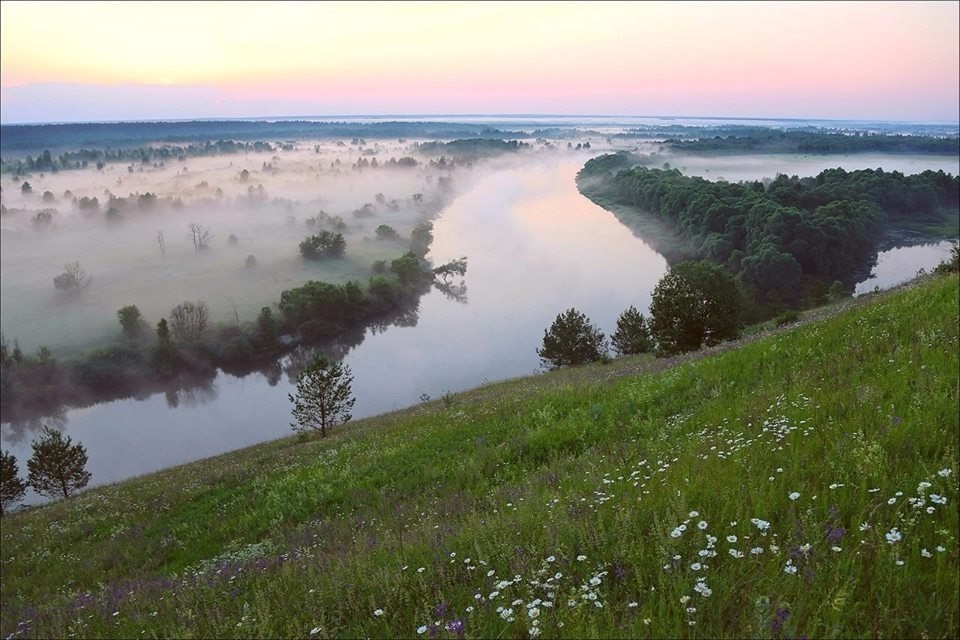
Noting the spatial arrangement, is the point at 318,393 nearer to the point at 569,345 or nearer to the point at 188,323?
the point at 569,345

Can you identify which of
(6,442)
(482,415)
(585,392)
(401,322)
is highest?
(585,392)

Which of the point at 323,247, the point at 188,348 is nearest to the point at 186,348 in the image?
the point at 188,348

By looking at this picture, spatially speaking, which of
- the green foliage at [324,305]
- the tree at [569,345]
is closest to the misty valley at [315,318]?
the green foliage at [324,305]

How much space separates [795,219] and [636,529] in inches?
4397

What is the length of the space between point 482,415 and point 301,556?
8830mm

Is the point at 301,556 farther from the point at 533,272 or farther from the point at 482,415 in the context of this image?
the point at 533,272

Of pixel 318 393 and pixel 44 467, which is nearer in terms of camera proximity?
pixel 318 393

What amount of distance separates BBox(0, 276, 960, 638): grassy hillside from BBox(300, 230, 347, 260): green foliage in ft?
497

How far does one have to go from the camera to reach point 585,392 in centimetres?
1402

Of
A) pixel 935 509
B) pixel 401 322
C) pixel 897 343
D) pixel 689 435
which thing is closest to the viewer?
pixel 935 509

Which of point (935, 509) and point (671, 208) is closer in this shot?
point (935, 509)

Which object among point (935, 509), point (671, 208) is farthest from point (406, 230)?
point (935, 509)

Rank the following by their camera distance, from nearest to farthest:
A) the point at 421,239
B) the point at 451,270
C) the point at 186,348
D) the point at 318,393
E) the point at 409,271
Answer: the point at 318,393 < the point at 186,348 < the point at 409,271 < the point at 451,270 < the point at 421,239

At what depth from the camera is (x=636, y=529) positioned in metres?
4.29
